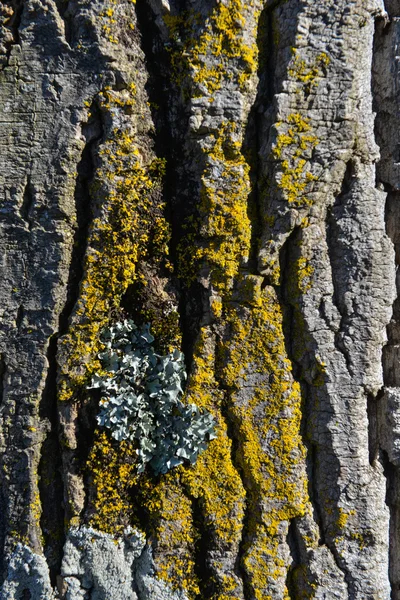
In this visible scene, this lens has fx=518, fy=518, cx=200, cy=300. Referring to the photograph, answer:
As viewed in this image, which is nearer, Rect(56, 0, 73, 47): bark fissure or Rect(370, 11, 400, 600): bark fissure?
Rect(56, 0, 73, 47): bark fissure

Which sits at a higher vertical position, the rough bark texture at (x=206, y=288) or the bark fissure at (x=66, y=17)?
the bark fissure at (x=66, y=17)

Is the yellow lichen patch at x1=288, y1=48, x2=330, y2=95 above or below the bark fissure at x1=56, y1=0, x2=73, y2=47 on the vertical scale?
below

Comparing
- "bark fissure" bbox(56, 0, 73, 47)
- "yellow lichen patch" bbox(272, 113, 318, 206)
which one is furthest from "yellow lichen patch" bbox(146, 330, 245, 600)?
"bark fissure" bbox(56, 0, 73, 47)

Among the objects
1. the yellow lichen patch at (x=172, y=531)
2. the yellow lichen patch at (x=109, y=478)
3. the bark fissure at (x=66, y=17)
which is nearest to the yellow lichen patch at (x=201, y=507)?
the yellow lichen patch at (x=172, y=531)

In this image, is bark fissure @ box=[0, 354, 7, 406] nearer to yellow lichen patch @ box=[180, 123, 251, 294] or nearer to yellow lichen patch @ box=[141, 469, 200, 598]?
yellow lichen patch @ box=[141, 469, 200, 598]

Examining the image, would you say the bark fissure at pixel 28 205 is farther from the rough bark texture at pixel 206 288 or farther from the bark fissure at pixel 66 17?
the bark fissure at pixel 66 17

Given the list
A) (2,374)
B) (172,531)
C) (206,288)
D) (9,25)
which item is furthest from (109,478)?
(9,25)
